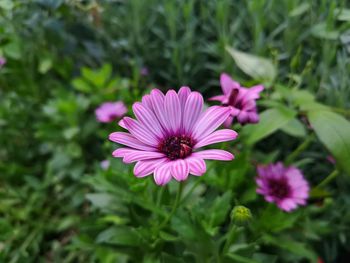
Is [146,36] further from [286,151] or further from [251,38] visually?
[286,151]

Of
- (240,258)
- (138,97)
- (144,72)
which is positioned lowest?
(240,258)

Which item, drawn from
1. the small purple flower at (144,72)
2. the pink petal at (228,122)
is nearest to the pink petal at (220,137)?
the pink petal at (228,122)

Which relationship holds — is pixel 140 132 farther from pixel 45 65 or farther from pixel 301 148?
pixel 45 65

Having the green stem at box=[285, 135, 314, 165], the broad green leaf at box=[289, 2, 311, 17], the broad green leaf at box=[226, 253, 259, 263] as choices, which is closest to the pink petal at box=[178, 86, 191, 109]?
the broad green leaf at box=[226, 253, 259, 263]

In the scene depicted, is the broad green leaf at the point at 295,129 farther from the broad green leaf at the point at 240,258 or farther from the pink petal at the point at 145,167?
the pink petal at the point at 145,167

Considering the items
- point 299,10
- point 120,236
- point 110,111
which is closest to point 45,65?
point 110,111

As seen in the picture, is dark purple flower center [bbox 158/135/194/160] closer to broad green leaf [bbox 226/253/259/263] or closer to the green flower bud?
the green flower bud

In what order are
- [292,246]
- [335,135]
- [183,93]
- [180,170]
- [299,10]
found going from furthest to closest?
[299,10] < [292,246] < [335,135] < [183,93] < [180,170]
